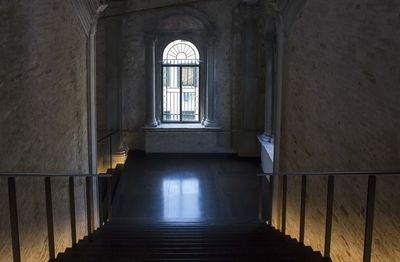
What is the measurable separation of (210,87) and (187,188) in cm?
401

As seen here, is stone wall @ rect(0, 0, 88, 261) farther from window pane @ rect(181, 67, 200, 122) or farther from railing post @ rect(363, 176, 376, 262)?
window pane @ rect(181, 67, 200, 122)

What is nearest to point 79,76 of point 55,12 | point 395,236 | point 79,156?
point 79,156

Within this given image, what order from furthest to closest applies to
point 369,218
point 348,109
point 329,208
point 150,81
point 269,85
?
point 150,81
point 269,85
point 348,109
point 329,208
point 369,218

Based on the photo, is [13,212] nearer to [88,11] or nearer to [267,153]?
[88,11]

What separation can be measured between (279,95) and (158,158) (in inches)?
259

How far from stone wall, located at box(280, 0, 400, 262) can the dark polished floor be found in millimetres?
2677

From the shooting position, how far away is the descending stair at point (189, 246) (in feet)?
13.7

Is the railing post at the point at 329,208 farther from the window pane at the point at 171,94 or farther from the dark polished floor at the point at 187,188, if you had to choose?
the window pane at the point at 171,94

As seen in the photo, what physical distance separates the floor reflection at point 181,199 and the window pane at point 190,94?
3.50m

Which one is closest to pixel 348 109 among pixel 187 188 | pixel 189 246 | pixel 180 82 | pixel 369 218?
pixel 369 218

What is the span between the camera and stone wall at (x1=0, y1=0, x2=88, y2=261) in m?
3.83

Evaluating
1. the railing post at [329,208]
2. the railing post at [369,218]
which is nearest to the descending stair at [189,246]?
the railing post at [329,208]

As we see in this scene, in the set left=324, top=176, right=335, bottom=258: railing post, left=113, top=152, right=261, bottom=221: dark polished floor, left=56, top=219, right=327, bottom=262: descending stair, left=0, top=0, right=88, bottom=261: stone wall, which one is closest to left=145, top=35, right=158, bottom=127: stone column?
left=113, top=152, right=261, bottom=221: dark polished floor

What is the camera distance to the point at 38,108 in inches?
186
